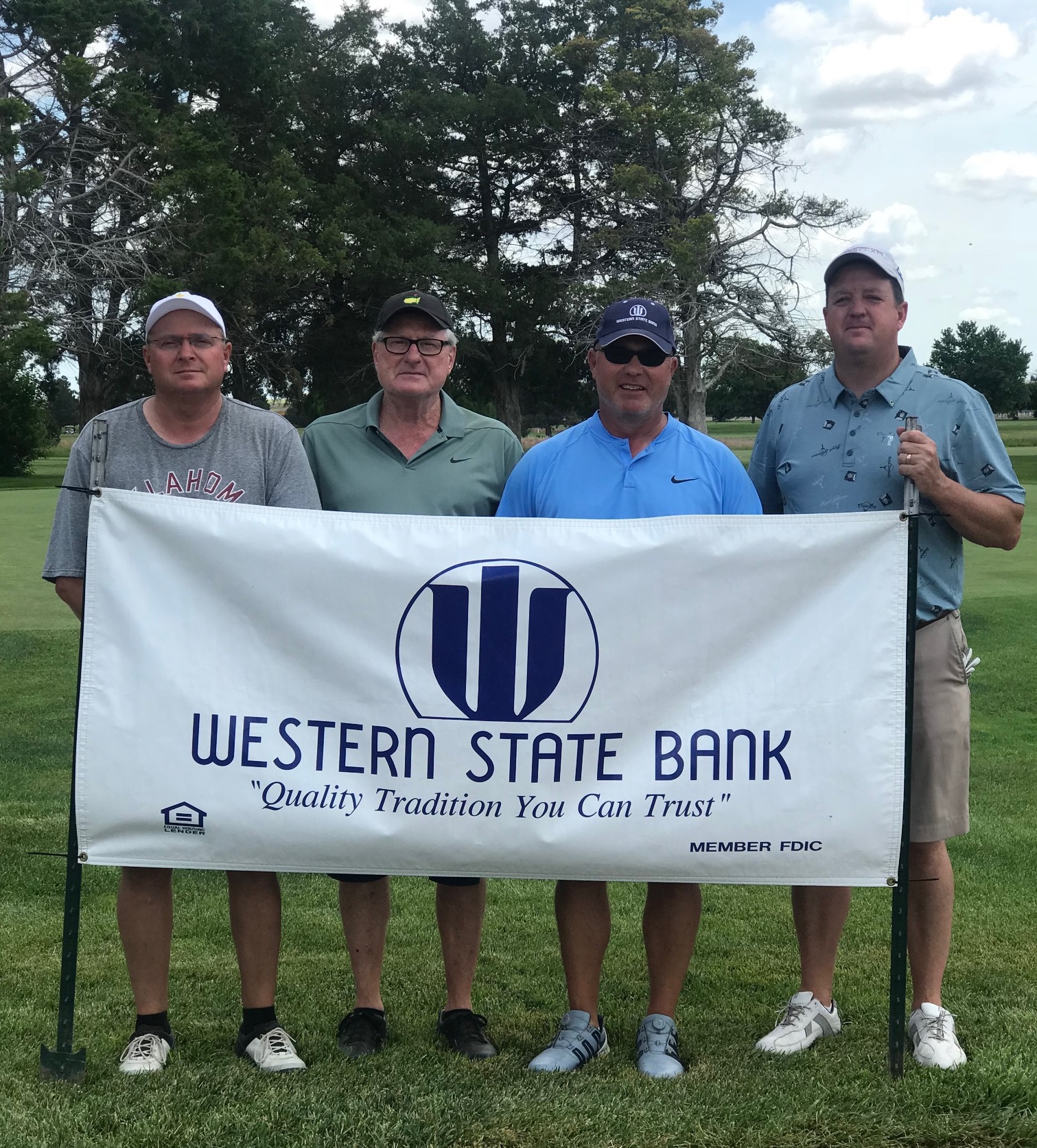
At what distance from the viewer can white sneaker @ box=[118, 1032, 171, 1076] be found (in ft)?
11.2

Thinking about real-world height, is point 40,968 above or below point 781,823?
below

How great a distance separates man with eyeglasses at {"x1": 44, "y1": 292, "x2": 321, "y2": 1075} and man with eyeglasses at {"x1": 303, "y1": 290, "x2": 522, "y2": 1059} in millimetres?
248

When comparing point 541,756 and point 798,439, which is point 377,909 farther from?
point 798,439

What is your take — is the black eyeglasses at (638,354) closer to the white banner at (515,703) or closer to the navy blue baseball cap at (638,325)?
the navy blue baseball cap at (638,325)

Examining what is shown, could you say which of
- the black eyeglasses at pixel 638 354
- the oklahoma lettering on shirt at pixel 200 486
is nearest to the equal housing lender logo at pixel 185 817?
the oklahoma lettering on shirt at pixel 200 486

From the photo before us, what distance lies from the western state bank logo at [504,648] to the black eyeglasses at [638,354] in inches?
28.1

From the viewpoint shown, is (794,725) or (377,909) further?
(377,909)

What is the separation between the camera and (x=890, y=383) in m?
3.74

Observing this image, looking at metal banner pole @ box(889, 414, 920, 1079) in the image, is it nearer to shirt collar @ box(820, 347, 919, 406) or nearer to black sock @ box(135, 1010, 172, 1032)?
shirt collar @ box(820, 347, 919, 406)

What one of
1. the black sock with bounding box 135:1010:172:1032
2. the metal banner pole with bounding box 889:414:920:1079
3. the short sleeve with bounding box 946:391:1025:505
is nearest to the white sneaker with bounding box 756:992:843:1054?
the metal banner pole with bounding box 889:414:920:1079

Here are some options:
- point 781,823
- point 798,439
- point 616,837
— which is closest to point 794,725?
point 781,823

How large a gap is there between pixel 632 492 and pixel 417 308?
89cm

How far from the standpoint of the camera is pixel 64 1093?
10.7ft

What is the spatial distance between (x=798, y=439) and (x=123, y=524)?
2020 millimetres
